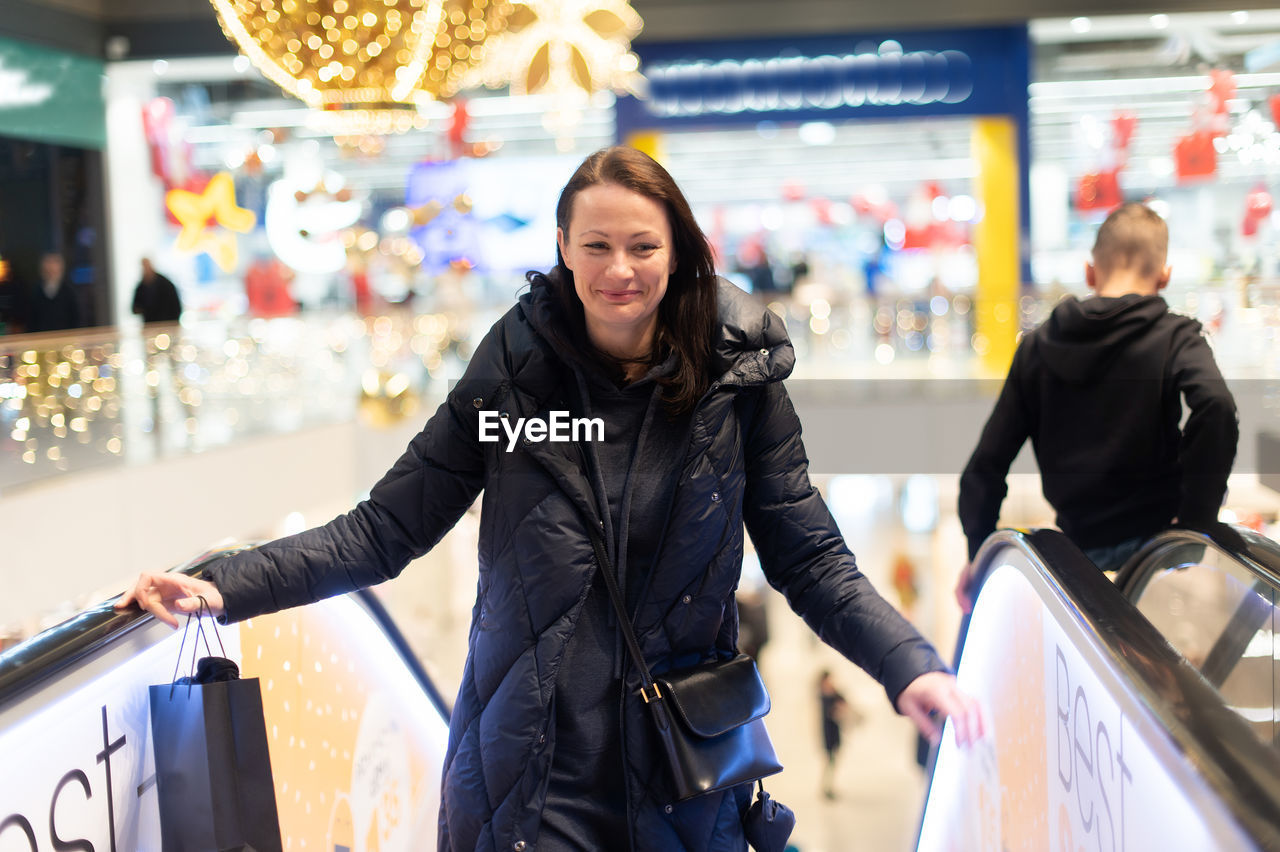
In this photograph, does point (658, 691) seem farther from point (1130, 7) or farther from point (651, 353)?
point (1130, 7)

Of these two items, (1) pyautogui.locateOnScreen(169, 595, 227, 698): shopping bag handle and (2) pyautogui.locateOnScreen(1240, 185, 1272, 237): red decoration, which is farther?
(2) pyautogui.locateOnScreen(1240, 185, 1272, 237): red decoration

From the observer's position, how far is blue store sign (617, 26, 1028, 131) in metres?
11.8

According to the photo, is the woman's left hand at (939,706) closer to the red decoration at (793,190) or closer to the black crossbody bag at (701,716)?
the black crossbody bag at (701,716)

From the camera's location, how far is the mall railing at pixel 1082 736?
1.17 m

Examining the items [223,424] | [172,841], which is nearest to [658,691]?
[172,841]

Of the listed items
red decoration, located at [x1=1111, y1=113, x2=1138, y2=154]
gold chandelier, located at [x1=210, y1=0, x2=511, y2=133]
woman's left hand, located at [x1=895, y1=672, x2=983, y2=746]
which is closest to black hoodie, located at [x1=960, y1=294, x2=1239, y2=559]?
woman's left hand, located at [x1=895, y1=672, x2=983, y2=746]

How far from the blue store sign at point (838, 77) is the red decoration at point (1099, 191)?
2.89 feet

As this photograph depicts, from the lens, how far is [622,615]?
172cm

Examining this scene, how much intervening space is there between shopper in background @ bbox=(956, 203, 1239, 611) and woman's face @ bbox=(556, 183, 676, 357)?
144cm

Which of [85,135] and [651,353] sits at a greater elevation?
[85,135]

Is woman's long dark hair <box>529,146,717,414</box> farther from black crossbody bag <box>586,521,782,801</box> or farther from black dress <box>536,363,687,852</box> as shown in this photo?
black crossbody bag <box>586,521,782,801</box>

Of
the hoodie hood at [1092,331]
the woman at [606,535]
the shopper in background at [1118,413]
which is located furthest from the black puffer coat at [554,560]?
the hoodie hood at [1092,331]

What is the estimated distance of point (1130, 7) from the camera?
1152 centimetres

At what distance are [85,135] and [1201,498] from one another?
Answer: 11.5m
